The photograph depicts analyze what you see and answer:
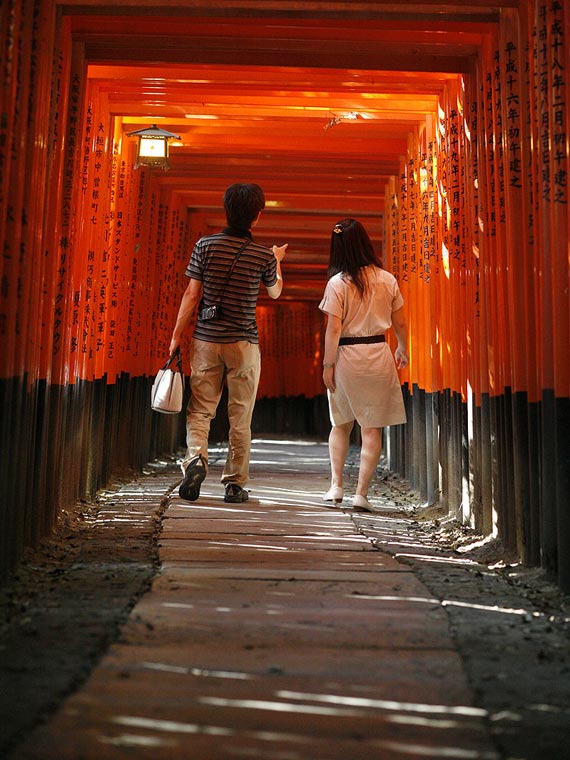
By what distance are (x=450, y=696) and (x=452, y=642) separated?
474mm

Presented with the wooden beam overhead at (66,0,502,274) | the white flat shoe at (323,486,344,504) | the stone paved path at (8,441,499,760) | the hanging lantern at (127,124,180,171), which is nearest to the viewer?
the stone paved path at (8,441,499,760)

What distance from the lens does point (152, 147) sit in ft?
22.9

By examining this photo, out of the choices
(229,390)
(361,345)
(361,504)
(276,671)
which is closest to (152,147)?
(229,390)

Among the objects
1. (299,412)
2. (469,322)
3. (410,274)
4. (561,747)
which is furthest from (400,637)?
(299,412)

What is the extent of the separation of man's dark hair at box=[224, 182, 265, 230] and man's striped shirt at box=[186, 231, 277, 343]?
102 millimetres

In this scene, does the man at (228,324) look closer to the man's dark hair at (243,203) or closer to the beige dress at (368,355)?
the man's dark hair at (243,203)

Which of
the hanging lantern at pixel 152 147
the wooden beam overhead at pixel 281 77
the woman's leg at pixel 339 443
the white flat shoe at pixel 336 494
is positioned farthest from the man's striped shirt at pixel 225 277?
the hanging lantern at pixel 152 147

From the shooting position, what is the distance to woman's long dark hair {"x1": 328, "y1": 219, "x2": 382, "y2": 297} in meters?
5.64

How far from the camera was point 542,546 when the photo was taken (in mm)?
3619

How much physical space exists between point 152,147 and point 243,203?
1.91m

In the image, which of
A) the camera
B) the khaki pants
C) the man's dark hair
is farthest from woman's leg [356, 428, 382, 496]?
the man's dark hair

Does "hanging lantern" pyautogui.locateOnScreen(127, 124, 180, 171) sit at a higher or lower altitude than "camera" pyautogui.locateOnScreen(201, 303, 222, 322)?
higher

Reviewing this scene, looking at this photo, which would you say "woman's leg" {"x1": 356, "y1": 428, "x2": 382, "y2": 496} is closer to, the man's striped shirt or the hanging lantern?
the man's striped shirt

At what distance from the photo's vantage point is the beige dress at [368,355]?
219 inches
